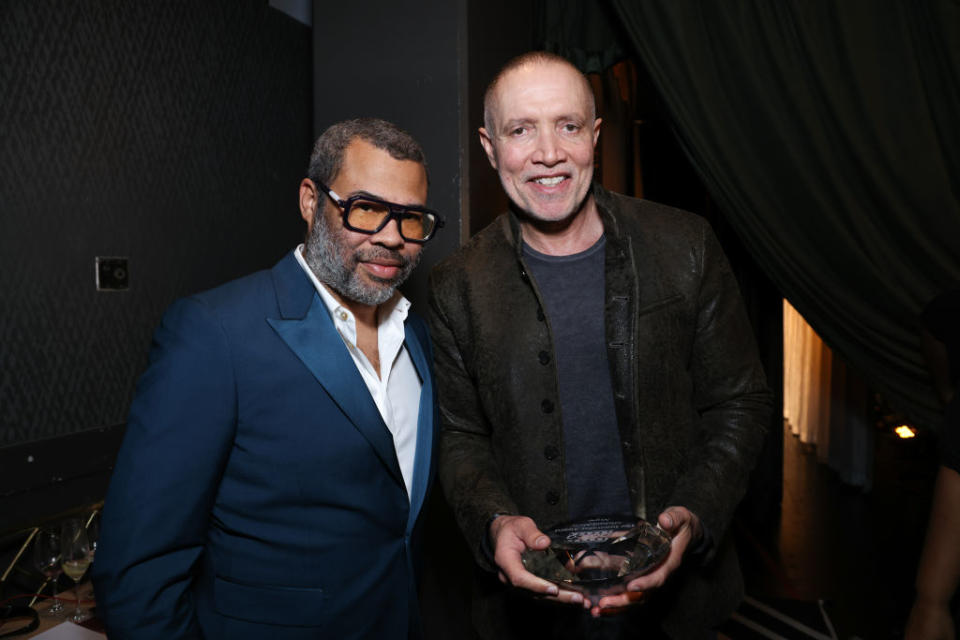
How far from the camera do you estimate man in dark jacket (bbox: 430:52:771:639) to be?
159 cm

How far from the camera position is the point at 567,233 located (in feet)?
5.64

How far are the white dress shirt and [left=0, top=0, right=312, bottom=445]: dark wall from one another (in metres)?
0.75

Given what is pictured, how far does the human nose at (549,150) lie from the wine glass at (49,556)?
1.60 meters

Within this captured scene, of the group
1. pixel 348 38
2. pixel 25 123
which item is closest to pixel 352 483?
pixel 25 123

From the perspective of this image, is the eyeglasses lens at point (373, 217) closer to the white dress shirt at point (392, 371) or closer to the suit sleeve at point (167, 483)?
the white dress shirt at point (392, 371)

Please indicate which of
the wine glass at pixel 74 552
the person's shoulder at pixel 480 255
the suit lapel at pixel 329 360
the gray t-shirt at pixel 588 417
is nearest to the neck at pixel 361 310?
the suit lapel at pixel 329 360

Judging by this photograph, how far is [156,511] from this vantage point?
120 centimetres

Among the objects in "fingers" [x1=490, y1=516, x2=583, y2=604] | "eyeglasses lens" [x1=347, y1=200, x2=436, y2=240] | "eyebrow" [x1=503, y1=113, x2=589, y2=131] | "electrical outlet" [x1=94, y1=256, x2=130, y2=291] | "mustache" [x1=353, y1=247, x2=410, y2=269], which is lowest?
"fingers" [x1=490, y1=516, x2=583, y2=604]

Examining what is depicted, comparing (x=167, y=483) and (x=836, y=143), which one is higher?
(x=836, y=143)

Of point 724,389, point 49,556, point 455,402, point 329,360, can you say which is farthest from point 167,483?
point 724,389

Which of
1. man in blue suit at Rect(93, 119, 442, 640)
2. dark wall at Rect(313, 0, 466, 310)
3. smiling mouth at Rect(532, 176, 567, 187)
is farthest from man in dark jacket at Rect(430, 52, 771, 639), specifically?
dark wall at Rect(313, 0, 466, 310)

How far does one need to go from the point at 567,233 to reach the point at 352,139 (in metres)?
0.58

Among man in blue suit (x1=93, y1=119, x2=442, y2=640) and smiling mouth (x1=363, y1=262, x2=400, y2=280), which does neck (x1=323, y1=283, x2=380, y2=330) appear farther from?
smiling mouth (x1=363, y1=262, x2=400, y2=280)

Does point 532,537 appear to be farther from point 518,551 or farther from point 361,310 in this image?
point 361,310
